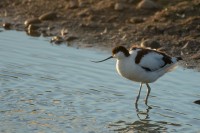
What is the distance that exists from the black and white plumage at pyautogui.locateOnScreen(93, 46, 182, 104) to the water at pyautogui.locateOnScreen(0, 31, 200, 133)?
313mm

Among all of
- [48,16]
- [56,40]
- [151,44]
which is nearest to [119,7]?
[48,16]

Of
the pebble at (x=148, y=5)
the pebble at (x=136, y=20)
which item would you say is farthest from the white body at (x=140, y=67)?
the pebble at (x=148, y=5)

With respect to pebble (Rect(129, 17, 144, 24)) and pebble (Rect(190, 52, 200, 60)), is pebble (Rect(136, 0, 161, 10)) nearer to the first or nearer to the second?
pebble (Rect(129, 17, 144, 24))

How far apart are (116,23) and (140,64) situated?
14.9 ft

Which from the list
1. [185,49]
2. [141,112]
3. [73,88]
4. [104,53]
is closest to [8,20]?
[104,53]

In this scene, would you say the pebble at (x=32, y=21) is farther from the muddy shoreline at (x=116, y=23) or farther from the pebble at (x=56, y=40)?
the pebble at (x=56, y=40)

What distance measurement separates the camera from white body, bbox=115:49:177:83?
388 inches

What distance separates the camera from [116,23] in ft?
47.2

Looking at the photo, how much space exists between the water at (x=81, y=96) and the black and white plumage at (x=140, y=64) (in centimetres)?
31

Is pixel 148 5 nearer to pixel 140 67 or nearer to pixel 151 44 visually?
pixel 151 44

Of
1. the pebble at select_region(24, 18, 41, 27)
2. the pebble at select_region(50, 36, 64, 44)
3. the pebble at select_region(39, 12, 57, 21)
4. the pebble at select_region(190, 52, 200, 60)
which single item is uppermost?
the pebble at select_region(39, 12, 57, 21)

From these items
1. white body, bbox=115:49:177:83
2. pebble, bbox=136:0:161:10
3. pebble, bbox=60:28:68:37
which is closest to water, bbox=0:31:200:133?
white body, bbox=115:49:177:83

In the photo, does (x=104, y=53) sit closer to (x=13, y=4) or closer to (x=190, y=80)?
(x=190, y=80)

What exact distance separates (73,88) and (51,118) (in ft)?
5.28
